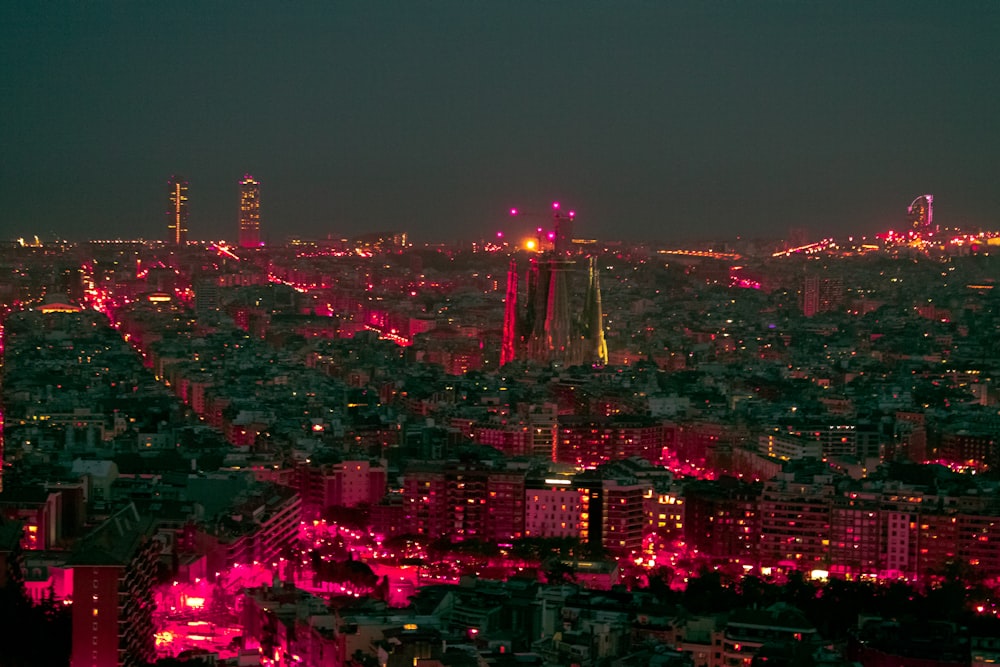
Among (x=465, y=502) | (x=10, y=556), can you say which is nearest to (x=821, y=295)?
(x=465, y=502)

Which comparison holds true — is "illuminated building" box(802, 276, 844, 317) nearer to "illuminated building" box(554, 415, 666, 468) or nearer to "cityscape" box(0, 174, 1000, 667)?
"cityscape" box(0, 174, 1000, 667)

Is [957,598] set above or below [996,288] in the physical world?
below

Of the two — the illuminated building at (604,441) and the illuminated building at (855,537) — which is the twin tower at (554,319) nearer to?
the illuminated building at (604,441)

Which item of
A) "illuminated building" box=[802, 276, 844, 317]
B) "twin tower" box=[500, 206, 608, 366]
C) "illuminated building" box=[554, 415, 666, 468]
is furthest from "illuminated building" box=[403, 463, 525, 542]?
"illuminated building" box=[802, 276, 844, 317]

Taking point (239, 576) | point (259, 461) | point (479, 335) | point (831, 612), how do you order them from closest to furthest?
point (831, 612) → point (239, 576) → point (259, 461) → point (479, 335)

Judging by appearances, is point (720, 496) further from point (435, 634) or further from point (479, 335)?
point (479, 335)

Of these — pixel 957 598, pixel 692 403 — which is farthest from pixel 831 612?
pixel 692 403

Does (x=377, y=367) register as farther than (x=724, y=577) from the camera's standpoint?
Yes

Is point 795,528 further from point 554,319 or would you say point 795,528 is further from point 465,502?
point 554,319
